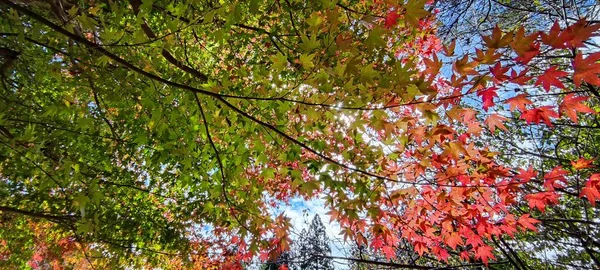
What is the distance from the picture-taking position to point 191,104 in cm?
254

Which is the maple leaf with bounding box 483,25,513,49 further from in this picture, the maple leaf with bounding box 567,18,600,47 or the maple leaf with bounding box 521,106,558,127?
the maple leaf with bounding box 521,106,558,127

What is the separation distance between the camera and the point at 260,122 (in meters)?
1.84

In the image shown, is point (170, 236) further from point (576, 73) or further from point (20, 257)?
point (576, 73)

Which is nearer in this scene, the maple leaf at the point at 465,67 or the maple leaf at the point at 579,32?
the maple leaf at the point at 579,32

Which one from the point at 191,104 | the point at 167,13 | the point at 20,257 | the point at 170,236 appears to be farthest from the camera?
the point at 20,257

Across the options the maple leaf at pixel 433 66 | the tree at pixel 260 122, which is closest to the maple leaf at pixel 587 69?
the tree at pixel 260 122

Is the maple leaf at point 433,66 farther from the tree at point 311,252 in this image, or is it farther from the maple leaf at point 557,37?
the tree at point 311,252

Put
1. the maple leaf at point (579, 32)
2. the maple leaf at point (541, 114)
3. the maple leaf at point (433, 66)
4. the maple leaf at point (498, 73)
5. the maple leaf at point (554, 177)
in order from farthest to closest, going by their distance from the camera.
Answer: the maple leaf at point (554, 177) → the maple leaf at point (541, 114) → the maple leaf at point (433, 66) → the maple leaf at point (498, 73) → the maple leaf at point (579, 32)

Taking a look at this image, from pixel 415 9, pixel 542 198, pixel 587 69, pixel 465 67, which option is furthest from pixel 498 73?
pixel 542 198

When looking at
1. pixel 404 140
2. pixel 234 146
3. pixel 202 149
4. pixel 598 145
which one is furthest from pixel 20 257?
pixel 598 145

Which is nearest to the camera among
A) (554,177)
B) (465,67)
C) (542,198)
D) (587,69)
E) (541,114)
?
(587,69)

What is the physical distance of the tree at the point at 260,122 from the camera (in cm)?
177

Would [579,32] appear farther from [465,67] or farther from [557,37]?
[465,67]

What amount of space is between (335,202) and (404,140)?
2.68 ft
